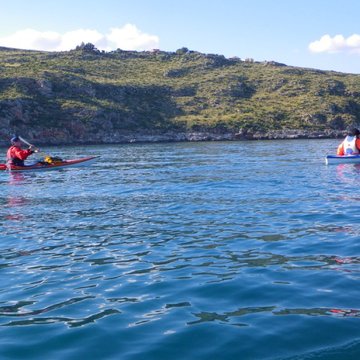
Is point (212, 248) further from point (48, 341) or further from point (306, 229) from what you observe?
point (48, 341)

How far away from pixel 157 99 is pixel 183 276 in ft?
271

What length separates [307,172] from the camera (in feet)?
81.0

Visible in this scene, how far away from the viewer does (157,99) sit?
8962 cm

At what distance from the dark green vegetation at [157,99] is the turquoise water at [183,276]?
54.9 meters

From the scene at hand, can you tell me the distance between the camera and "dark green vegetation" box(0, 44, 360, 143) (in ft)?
237

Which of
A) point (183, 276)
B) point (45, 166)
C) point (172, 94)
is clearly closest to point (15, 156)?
point (45, 166)

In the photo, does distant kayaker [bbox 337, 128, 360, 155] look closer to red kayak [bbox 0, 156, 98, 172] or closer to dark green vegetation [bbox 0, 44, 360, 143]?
red kayak [bbox 0, 156, 98, 172]

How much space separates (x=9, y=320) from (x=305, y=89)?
98.0 meters

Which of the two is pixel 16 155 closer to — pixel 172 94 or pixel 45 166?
pixel 45 166

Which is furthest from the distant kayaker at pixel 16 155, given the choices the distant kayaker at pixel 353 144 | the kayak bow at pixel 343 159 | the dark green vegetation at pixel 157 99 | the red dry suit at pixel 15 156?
the dark green vegetation at pixel 157 99

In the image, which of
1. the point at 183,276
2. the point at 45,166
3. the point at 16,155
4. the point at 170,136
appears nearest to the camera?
the point at 183,276

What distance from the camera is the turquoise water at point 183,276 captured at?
596 centimetres

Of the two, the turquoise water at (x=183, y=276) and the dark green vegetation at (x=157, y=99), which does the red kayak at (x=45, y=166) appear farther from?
the dark green vegetation at (x=157, y=99)

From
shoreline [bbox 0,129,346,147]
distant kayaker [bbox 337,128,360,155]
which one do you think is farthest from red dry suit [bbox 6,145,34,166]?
shoreline [bbox 0,129,346,147]
